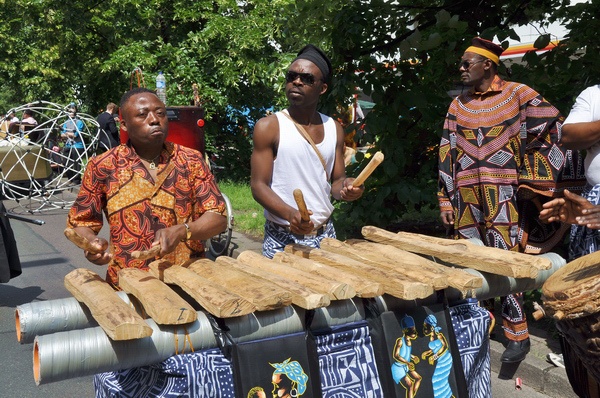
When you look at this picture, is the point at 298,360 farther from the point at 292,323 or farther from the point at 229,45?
the point at 229,45

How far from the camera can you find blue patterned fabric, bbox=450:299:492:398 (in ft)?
9.29

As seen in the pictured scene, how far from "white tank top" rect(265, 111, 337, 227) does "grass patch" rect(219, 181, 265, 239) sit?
5615 millimetres

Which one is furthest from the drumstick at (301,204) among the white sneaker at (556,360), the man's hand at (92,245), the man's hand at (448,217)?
the white sneaker at (556,360)

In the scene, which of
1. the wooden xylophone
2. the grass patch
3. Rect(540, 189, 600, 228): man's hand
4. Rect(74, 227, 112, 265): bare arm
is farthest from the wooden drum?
the grass patch

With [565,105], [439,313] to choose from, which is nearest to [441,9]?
[565,105]

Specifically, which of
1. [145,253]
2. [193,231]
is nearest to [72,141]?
[193,231]

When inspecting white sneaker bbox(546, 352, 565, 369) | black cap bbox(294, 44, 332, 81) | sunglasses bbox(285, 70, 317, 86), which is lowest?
white sneaker bbox(546, 352, 565, 369)

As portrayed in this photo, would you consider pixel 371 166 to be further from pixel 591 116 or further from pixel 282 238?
pixel 591 116

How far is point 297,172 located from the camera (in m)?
3.77

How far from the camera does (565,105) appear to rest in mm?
5738

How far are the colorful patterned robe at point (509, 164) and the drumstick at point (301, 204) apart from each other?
1839 mm

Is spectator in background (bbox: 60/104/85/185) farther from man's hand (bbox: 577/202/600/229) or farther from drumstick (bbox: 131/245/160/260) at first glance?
man's hand (bbox: 577/202/600/229)

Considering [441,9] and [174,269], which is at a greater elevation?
[441,9]

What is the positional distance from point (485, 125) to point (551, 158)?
1.50ft
